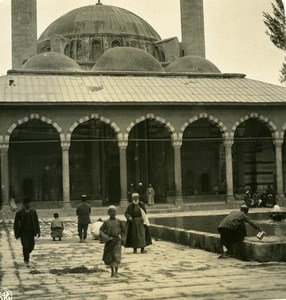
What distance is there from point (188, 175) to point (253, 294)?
26.4 metres

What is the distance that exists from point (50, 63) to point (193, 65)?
846cm

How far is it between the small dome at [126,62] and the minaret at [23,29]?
481 cm

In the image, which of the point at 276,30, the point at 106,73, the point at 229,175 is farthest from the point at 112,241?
the point at 106,73

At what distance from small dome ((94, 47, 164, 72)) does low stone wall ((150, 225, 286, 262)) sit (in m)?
20.3

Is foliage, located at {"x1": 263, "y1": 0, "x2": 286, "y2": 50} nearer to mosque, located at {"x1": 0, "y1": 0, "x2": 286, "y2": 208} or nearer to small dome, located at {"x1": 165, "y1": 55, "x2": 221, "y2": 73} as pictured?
mosque, located at {"x1": 0, "y1": 0, "x2": 286, "y2": 208}

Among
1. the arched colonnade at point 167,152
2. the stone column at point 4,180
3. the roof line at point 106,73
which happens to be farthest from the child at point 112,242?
the roof line at point 106,73

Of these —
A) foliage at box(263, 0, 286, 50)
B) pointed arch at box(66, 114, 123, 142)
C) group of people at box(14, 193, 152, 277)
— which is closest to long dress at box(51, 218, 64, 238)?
group of people at box(14, 193, 152, 277)

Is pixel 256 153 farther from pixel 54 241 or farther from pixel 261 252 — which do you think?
pixel 261 252

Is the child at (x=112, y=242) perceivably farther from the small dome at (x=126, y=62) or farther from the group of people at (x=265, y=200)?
the small dome at (x=126, y=62)

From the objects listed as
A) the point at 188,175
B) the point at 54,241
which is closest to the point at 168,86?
the point at 188,175

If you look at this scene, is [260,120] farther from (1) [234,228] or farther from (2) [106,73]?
(1) [234,228]

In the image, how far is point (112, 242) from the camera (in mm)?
9094

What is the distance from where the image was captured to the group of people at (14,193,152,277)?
29.8 feet

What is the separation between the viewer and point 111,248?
9070 mm
